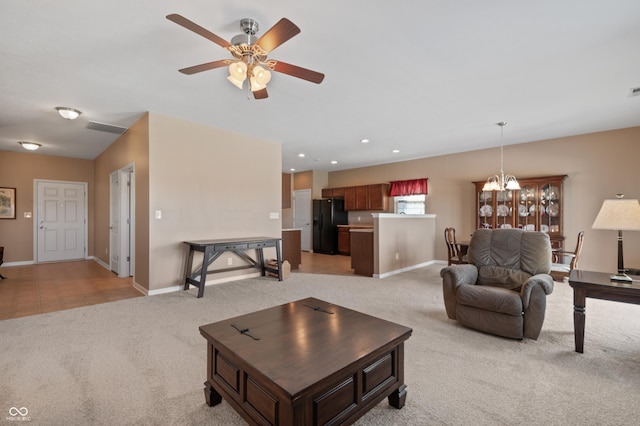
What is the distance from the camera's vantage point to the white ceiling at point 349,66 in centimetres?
214

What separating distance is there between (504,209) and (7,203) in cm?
1042

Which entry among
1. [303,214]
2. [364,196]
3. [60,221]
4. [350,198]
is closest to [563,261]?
[364,196]

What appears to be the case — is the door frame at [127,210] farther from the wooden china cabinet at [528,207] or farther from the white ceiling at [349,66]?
the wooden china cabinet at [528,207]

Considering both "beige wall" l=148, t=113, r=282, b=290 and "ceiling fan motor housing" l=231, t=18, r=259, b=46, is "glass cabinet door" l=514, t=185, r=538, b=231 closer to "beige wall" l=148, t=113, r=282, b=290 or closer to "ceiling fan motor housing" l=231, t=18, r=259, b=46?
"beige wall" l=148, t=113, r=282, b=290

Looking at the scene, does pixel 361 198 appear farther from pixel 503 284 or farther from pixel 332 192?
pixel 503 284

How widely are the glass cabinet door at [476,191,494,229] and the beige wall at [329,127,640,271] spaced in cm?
28

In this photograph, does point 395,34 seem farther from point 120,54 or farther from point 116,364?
point 116,364

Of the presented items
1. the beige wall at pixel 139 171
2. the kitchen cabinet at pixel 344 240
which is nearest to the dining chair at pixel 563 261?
the kitchen cabinet at pixel 344 240

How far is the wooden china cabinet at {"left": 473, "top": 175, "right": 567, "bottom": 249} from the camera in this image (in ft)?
17.8

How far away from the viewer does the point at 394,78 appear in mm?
3164

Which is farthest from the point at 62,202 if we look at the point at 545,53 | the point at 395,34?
the point at 545,53

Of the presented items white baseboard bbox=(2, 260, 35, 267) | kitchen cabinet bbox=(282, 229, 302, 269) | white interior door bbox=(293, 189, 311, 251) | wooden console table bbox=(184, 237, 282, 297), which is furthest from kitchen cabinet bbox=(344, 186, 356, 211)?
white baseboard bbox=(2, 260, 35, 267)

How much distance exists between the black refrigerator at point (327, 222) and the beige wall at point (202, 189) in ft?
10.2

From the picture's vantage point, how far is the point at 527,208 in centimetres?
571
